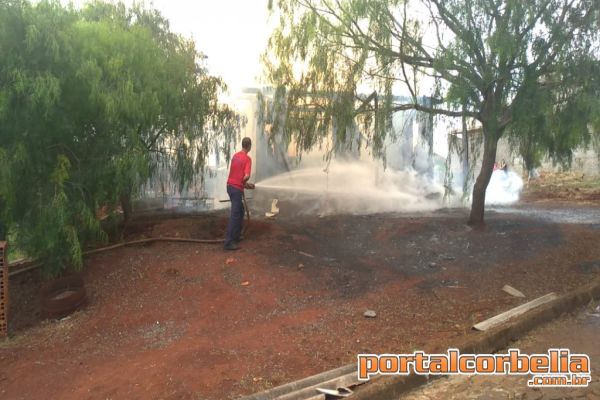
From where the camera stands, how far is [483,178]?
8.52m

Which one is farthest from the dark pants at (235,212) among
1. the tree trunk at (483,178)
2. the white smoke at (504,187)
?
the white smoke at (504,187)

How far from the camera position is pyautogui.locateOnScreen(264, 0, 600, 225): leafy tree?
264 inches

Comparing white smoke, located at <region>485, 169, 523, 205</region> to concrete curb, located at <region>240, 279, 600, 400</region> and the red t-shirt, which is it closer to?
the red t-shirt

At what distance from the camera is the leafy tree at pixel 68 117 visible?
5.91m

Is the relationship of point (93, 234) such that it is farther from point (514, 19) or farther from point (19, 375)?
point (514, 19)

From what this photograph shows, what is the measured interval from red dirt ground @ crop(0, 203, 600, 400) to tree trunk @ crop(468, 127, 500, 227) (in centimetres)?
31

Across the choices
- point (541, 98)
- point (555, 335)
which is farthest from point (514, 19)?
point (555, 335)

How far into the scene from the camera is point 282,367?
4.31 m

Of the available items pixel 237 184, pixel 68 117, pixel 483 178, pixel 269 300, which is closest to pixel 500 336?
pixel 269 300

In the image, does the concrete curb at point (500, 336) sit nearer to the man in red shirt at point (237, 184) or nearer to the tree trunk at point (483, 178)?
the tree trunk at point (483, 178)

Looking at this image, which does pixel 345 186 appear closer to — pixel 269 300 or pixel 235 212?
pixel 235 212

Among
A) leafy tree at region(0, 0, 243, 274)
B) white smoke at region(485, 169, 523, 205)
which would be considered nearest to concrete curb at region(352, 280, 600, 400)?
leafy tree at region(0, 0, 243, 274)

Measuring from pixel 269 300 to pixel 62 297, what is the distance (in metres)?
3.00

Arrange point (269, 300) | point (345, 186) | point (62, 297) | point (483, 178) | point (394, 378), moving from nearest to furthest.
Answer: point (394, 378) < point (269, 300) < point (62, 297) < point (483, 178) < point (345, 186)
